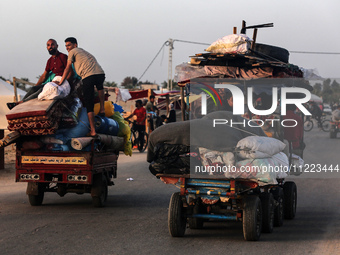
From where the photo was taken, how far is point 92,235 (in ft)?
25.9

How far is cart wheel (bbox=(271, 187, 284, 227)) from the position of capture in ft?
28.7

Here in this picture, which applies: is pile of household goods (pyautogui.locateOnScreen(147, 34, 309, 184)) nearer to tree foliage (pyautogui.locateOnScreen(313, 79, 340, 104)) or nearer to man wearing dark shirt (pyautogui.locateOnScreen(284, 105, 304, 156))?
man wearing dark shirt (pyautogui.locateOnScreen(284, 105, 304, 156))

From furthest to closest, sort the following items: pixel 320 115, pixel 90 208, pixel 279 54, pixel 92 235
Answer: pixel 320 115 → pixel 279 54 → pixel 90 208 → pixel 92 235

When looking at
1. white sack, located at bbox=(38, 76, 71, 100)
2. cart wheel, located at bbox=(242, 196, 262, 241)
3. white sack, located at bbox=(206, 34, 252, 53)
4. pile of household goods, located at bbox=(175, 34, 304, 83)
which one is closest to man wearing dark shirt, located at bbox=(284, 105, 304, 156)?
pile of household goods, located at bbox=(175, 34, 304, 83)

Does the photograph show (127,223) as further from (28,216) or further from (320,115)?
(320,115)

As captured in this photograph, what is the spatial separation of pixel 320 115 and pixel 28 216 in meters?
30.0

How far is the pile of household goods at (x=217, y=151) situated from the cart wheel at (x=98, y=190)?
230 cm

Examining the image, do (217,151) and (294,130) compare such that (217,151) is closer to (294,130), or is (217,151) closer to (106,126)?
(294,130)

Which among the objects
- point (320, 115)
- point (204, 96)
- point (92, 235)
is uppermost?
point (204, 96)

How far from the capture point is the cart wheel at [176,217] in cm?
762

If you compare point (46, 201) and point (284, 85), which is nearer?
point (284, 85)

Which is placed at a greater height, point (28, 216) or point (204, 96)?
point (204, 96)

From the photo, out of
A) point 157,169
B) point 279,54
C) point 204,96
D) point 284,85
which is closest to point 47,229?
point 157,169

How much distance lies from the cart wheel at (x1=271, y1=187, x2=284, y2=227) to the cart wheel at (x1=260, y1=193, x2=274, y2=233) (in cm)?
57
